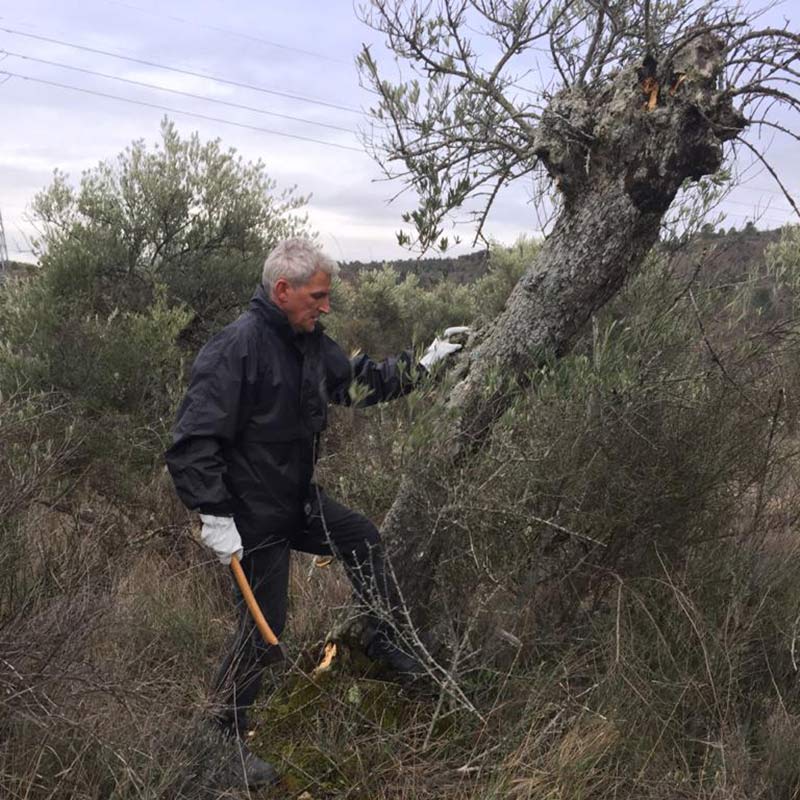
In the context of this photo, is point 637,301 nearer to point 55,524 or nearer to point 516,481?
point 516,481

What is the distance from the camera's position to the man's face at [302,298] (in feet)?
9.75

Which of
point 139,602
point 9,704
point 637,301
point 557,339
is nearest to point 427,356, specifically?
point 557,339

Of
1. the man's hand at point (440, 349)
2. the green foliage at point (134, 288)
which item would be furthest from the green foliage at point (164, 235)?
the man's hand at point (440, 349)

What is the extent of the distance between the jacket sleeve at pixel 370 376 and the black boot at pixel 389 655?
1.03 m

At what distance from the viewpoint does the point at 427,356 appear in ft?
11.3

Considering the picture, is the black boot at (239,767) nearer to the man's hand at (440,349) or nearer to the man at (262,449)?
the man at (262,449)

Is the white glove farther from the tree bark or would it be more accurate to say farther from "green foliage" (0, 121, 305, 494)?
"green foliage" (0, 121, 305, 494)

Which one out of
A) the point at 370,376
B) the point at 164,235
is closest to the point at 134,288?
the point at 164,235

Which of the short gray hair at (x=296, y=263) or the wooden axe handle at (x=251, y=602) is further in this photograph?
the short gray hair at (x=296, y=263)

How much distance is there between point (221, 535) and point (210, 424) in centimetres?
41

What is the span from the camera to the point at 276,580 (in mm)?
3035

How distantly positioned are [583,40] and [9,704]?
428cm

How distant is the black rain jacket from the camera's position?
2.73 metres

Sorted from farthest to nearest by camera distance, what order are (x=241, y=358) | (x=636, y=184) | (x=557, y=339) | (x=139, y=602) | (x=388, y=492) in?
1. (x=388, y=492)
2. (x=139, y=602)
3. (x=557, y=339)
4. (x=636, y=184)
5. (x=241, y=358)
